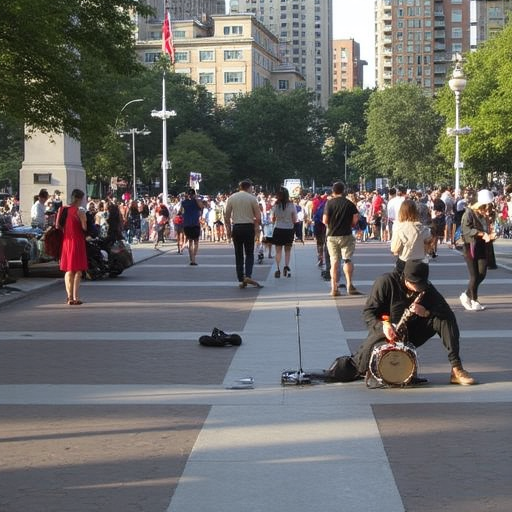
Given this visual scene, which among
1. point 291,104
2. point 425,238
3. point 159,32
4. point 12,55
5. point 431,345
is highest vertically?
point 159,32

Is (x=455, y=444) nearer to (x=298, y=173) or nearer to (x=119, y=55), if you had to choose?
(x=119, y=55)

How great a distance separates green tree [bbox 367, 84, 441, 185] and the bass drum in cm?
8590

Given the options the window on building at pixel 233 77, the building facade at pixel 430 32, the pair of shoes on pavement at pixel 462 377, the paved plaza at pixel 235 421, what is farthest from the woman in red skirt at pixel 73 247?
the building facade at pixel 430 32

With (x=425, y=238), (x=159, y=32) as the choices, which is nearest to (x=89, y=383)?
(x=425, y=238)

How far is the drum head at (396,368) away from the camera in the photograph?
355 inches

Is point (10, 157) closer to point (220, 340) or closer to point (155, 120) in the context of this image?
point (155, 120)

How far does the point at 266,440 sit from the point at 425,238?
19.9ft

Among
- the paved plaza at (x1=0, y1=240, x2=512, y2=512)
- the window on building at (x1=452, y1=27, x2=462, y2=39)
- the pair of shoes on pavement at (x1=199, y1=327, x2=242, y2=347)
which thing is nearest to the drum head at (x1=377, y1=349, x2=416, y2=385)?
the paved plaza at (x1=0, y1=240, x2=512, y2=512)

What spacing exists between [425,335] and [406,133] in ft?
288

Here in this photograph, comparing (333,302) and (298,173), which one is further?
(298,173)

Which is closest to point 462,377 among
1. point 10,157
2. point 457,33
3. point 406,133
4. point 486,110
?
point 486,110

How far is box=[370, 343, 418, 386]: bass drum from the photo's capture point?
9.00 meters

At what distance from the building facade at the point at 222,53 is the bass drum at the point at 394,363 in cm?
13805

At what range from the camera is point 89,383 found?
952 cm
